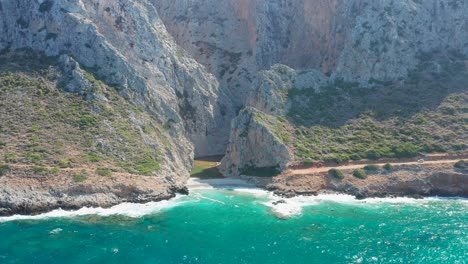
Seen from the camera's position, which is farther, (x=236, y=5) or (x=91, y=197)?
(x=236, y=5)

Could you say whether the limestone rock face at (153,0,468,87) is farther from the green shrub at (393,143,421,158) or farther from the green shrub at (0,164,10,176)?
the green shrub at (0,164,10,176)

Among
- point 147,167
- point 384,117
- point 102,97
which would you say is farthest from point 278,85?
point 147,167

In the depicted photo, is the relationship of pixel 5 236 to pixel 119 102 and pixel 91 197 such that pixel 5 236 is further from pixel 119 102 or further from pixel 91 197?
pixel 119 102

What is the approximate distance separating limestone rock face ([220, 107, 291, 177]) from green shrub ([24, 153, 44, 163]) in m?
32.0

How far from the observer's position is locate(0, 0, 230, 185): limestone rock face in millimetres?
82938

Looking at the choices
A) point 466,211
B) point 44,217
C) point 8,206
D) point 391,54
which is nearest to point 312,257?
point 466,211

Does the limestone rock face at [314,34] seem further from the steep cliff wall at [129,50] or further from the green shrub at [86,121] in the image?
the green shrub at [86,121]

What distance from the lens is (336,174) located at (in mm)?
71312

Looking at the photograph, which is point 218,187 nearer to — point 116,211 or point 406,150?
point 116,211

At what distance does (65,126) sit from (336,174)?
43460 mm

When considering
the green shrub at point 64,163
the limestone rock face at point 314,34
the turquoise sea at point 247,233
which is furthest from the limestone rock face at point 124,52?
the limestone rock face at point 314,34

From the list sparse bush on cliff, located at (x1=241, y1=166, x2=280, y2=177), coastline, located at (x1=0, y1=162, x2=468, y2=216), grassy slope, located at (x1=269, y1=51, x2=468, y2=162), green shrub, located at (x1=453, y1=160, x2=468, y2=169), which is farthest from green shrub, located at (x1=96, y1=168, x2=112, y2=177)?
green shrub, located at (x1=453, y1=160, x2=468, y2=169)

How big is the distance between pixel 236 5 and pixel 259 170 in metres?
64.3

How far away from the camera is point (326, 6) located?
109 metres
